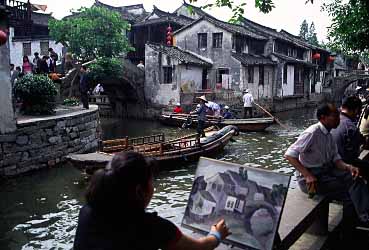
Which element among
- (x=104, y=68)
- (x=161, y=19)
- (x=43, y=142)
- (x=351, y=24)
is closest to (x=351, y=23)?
(x=351, y=24)

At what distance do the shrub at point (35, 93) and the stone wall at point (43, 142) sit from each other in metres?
0.62

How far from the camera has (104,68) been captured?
20.8 meters

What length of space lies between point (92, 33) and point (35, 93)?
10.6 m

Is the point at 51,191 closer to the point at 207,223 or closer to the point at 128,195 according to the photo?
the point at 207,223

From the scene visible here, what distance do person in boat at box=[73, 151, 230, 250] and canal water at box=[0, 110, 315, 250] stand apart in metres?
4.85

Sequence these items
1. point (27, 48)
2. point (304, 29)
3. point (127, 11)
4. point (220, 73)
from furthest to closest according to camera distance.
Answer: point (304, 29)
point (127, 11)
point (27, 48)
point (220, 73)

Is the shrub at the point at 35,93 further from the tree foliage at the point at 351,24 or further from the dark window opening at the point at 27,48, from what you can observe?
the dark window opening at the point at 27,48

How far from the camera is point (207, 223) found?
2.75m

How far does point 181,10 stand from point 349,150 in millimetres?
31673

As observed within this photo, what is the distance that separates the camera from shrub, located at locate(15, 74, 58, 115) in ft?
37.0

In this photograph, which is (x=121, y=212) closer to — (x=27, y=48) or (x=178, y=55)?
(x=178, y=55)

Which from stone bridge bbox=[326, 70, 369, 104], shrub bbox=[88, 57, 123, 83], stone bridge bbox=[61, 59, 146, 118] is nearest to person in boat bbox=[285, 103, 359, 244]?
shrub bbox=[88, 57, 123, 83]

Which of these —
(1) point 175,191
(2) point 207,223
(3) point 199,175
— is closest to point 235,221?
(2) point 207,223

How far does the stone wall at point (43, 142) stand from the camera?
9.70 meters
